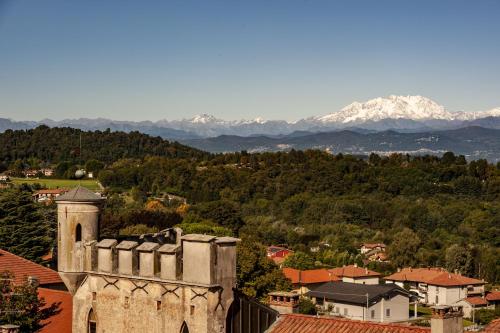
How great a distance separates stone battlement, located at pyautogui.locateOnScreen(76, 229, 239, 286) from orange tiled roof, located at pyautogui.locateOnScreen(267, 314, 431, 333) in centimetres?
145

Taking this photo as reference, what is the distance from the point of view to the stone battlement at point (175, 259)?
12.1 m

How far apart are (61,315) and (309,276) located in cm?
5439

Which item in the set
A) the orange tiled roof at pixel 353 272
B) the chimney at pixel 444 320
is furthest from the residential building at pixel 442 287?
the chimney at pixel 444 320

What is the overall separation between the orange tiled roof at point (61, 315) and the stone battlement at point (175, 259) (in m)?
2.74

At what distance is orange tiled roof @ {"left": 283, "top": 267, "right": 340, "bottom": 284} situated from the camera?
67625mm

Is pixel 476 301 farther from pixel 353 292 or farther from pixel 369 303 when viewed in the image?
pixel 369 303

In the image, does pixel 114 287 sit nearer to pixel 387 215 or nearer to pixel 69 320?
pixel 69 320

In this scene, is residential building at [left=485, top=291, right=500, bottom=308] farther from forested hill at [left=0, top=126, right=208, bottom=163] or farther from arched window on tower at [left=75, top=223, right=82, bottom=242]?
forested hill at [left=0, top=126, right=208, bottom=163]

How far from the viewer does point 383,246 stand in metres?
95.4

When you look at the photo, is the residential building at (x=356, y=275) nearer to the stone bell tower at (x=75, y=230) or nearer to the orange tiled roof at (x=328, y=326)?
the stone bell tower at (x=75, y=230)

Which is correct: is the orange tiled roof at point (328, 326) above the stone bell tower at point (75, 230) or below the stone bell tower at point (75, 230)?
below

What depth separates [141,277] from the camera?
1279 cm

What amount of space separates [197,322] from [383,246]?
84822 millimetres

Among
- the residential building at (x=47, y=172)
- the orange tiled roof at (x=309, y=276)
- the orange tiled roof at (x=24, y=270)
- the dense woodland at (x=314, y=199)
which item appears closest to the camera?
the orange tiled roof at (x=24, y=270)
